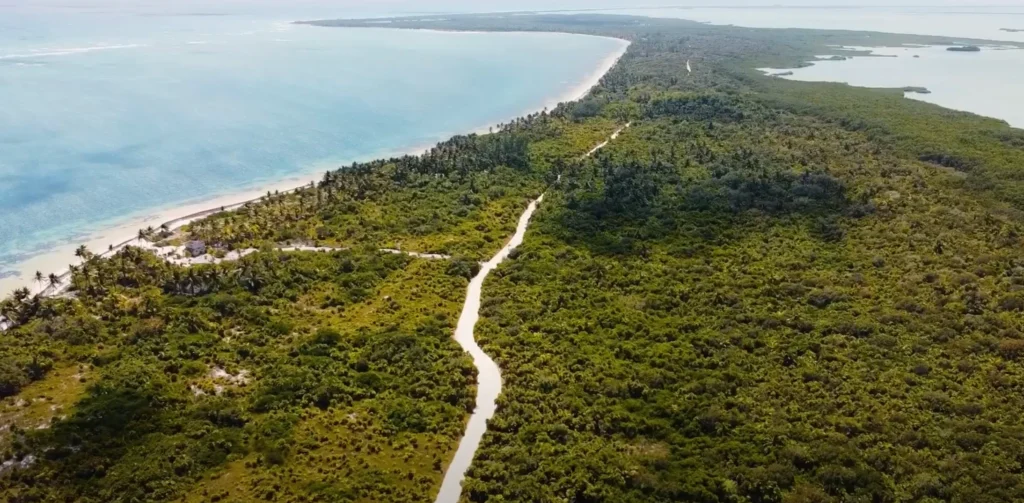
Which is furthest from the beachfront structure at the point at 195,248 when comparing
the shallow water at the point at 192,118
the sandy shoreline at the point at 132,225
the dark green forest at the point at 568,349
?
the shallow water at the point at 192,118

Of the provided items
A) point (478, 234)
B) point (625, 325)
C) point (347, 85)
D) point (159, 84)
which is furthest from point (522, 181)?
point (159, 84)

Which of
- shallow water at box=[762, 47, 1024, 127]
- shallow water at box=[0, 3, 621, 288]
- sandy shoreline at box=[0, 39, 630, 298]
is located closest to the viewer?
sandy shoreline at box=[0, 39, 630, 298]

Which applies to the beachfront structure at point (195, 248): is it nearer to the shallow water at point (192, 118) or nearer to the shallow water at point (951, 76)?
the shallow water at point (192, 118)

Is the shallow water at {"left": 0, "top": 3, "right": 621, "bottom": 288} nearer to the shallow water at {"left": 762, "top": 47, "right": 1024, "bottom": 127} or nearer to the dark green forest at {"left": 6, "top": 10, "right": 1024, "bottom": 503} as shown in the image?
the dark green forest at {"left": 6, "top": 10, "right": 1024, "bottom": 503}

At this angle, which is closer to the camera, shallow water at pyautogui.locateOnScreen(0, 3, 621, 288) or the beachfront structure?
the beachfront structure

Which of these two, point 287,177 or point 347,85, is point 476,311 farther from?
point 347,85

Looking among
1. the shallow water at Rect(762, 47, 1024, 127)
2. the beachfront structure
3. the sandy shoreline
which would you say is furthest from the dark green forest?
the shallow water at Rect(762, 47, 1024, 127)

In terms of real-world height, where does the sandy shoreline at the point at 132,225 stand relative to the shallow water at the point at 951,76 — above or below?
below
